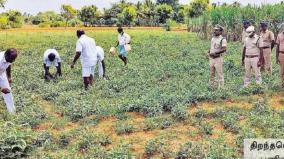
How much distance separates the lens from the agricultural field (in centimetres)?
789

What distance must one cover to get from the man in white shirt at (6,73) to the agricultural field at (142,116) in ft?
1.04

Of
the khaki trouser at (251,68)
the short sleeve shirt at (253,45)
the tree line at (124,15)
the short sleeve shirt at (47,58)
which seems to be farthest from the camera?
the tree line at (124,15)

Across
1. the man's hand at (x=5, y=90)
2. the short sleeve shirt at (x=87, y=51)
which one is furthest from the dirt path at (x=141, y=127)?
the short sleeve shirt at (x=87, y=51)

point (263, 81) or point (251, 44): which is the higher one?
point (251, 44)

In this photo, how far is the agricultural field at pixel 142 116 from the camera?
789cm

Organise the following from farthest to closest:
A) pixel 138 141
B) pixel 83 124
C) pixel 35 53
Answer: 1. pixel 35 53
2. pixel 83 124
3. pixel 138 141

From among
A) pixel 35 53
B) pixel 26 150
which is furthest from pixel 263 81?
pixel 35 53

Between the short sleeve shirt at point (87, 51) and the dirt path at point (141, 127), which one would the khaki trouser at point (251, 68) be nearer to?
the dirt path at point (141, 127)

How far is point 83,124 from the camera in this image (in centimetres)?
988

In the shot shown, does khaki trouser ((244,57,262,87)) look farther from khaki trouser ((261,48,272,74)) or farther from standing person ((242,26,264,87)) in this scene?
khaki trouser ((261,48,272,74))

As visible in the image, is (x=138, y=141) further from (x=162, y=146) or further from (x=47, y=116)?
(x=47, y=116)

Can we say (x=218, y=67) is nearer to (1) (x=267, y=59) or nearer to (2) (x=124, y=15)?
(1) (x=267, y=59)

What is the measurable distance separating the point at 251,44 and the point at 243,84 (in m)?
1.45

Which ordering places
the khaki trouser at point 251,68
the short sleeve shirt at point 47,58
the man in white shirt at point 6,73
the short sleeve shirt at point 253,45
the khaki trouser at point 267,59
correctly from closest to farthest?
1. the man in white shirt at point 6,73
2. the short sleeve shirt at point 253,45
3. the khaki trouser at point 251,68
4. the khaki trouser at point 267,59
5. the short sleeve shirt at point 47,58
